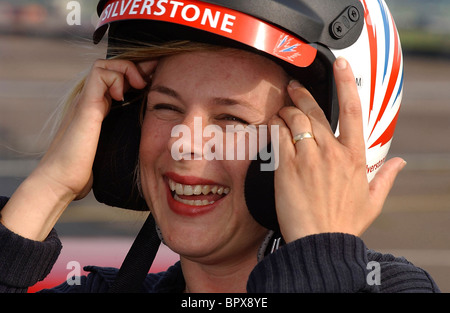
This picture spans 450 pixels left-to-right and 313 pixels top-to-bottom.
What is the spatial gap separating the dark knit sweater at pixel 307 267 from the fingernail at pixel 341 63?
514 millimetres

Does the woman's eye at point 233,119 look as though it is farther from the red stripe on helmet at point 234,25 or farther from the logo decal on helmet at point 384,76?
the logo decal on helmet at point 384,76

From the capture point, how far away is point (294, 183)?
2.11 meters

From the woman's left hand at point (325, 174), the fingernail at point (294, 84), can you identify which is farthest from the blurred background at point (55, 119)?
the woman's left hand at point (325, 174)

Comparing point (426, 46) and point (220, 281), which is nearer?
point (220, 281)

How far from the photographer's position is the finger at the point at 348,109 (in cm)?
214

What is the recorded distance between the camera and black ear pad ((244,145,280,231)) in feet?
7.11

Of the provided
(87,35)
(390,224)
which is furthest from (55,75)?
(87,35)

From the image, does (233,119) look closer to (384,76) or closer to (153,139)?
(153,139)

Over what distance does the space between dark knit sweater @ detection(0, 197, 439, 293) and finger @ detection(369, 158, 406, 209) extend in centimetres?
19

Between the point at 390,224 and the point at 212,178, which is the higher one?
the point at 212,178

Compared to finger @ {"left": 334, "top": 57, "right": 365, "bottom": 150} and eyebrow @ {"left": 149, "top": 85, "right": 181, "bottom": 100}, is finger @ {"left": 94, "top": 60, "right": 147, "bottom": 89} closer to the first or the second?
eyebrow @ {"left": 149, "top": 85, "right": 181, "bottom": 100}

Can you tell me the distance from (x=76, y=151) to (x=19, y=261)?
1.37 feet

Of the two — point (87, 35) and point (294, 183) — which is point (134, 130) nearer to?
point (87, 35)
